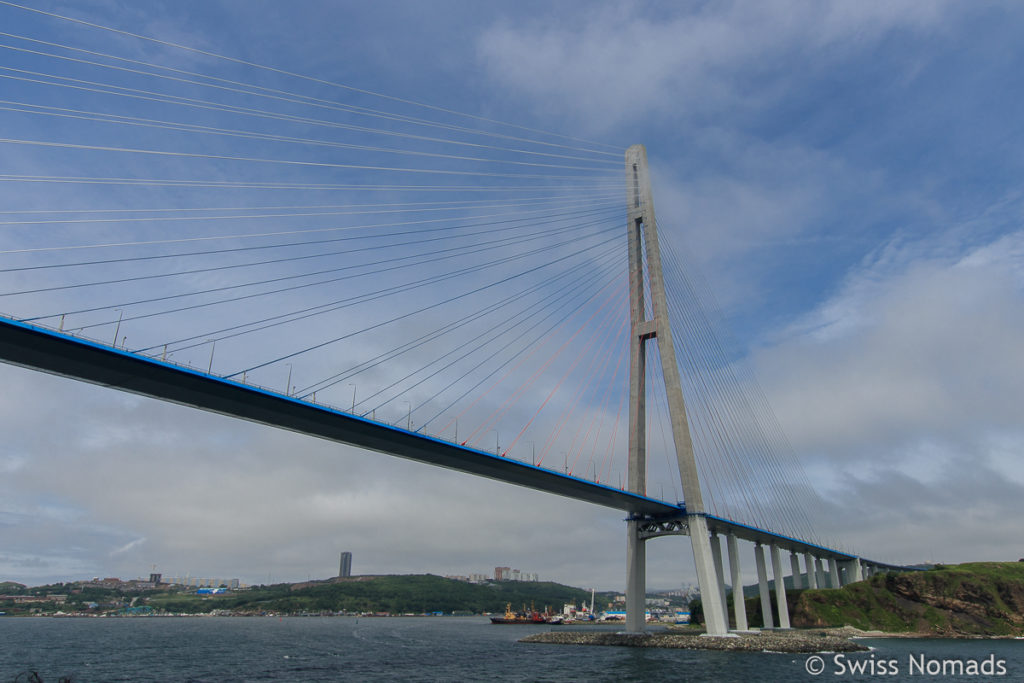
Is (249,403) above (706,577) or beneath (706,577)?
above

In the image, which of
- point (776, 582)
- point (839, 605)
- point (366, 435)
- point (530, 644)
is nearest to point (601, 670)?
point (366, 435)

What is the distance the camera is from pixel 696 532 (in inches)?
2045

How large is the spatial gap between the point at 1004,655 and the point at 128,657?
7093cm

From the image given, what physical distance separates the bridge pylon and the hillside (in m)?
38.5

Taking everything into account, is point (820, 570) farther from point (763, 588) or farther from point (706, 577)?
point (706, 577)

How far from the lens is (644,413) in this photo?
53.3 meters

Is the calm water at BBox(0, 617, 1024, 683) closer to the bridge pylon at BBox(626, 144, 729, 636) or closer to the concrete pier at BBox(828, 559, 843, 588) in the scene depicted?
the bridge pylon at BBox(626, 144, 729, 636)

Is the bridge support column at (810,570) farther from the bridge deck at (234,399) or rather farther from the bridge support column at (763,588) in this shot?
the bridge deck at (234,399)

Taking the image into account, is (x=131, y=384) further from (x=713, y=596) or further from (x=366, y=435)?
(x=713, y=596)

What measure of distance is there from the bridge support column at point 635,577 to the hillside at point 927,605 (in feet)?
128

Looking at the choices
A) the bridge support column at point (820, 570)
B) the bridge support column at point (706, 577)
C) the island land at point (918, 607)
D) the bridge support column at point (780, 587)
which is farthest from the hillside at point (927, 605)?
the bridge support column at point (706, 577)

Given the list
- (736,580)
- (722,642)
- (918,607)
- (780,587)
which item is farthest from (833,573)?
(722,642)

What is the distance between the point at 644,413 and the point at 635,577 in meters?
14.5

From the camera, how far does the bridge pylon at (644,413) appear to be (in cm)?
5122
